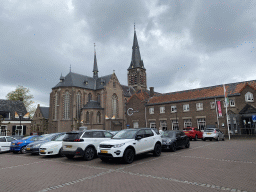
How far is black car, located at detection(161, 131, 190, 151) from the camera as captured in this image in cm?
1304

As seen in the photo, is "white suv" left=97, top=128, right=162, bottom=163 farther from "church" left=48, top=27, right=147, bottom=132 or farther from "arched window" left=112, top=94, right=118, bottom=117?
"arched window" left=112, top=94, right=118, bottom=117

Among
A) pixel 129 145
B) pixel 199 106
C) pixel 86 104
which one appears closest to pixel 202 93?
pixel 199 106

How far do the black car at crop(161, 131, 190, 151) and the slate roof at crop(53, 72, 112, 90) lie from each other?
38350 mm

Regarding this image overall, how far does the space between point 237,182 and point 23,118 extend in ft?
117

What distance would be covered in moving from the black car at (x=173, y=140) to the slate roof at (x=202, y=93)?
18.6 meters

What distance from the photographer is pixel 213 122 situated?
96.2 feet

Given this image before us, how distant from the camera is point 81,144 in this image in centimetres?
1020

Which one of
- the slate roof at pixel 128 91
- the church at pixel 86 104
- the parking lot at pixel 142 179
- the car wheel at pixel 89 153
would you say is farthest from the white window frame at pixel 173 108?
the slate roof at pixel 128 91

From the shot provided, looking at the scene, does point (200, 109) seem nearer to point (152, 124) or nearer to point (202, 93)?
point (202, 93)

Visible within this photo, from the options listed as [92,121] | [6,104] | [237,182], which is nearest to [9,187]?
[237,182]

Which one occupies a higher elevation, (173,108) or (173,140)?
(173,108)

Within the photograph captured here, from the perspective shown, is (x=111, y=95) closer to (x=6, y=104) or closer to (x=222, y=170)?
(x=6, y=104)

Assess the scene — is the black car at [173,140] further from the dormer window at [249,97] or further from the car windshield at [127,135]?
the dormer window at [249,97]

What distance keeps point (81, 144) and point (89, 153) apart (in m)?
0.80
